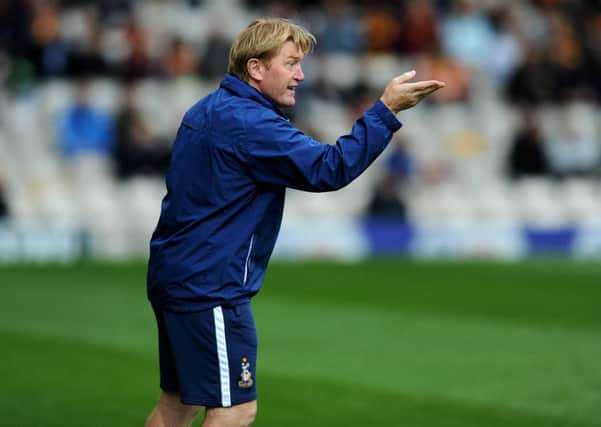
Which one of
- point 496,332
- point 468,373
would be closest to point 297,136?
point 468,373

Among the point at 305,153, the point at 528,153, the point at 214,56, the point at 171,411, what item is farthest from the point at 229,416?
the point at 528,153

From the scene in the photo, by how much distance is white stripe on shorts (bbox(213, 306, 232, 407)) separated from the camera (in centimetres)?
515

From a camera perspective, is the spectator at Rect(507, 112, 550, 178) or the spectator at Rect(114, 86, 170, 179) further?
the spectator at Rect(507, 112, 550, 178)

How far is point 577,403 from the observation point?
824 cm

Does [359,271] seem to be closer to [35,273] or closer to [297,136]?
[35,273]

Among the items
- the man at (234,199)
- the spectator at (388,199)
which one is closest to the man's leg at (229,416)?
the man at (234,199)

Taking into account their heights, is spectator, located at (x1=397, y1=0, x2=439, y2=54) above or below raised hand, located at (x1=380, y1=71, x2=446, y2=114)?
below

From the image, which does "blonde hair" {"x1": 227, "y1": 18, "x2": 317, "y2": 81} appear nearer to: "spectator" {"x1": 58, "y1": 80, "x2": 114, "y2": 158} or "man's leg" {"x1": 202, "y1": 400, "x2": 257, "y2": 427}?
"man's leg" {"x1": 202, "y1": 400, "x2": 257, "y2": 427}

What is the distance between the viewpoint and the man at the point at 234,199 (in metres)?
5.15

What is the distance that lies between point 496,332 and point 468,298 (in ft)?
7.79

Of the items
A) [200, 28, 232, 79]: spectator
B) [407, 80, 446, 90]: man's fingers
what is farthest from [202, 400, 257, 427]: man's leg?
[200, 28, 232, 79]: spectator

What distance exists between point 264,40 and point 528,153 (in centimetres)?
1519

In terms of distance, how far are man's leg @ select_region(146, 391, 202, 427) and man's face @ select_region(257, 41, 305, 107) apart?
58.8 inches

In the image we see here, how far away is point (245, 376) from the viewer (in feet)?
17.0
